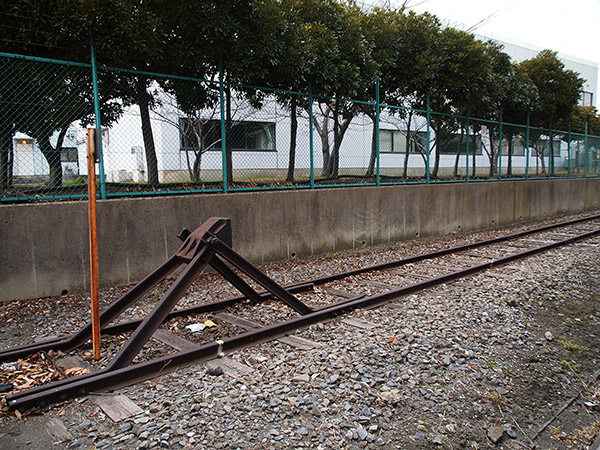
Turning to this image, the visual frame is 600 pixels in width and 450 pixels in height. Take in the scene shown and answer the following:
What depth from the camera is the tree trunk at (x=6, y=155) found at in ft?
21.1

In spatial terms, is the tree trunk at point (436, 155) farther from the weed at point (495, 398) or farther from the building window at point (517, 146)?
the weed at point (495, 398)

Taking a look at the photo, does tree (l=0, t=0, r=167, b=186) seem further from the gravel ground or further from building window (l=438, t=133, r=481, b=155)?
building window (l=438, t=133, r=481, b=155)

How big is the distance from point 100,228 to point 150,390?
3894 millimetres

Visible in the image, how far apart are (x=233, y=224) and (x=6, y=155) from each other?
3598mm

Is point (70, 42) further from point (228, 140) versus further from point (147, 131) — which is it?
point (228, 140)

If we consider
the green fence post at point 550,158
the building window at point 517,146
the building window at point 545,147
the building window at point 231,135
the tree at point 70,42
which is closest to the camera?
the tree at point 70,42

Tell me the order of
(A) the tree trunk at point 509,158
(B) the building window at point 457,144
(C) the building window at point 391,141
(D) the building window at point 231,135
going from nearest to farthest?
(D) the building window at point 231,135 → (C) the building window at point 391,141 → (B) the building window at point 457,144 → (A) the tree trunk at point 509,158

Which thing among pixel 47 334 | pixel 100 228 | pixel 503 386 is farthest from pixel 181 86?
pixel 503 386

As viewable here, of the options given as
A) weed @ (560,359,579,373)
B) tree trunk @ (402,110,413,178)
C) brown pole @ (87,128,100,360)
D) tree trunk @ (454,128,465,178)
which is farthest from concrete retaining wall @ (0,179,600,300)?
weed @ (560,359,579,373)

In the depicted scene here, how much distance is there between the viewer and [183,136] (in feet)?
27.9

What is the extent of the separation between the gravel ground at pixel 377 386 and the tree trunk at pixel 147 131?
2.44 meters

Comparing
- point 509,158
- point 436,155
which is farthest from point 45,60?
point 509,158

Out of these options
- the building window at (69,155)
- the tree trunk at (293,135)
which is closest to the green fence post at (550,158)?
the tree trunk at (293,135)

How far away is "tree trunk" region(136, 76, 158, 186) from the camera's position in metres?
7.75
